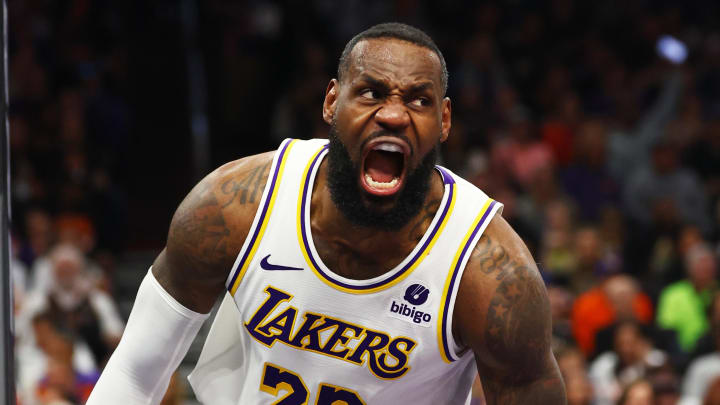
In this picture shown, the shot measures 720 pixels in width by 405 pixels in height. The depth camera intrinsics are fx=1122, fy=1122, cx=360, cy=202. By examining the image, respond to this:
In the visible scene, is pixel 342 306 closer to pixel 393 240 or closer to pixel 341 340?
pixel 341 340

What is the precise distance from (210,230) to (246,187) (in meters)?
0.14

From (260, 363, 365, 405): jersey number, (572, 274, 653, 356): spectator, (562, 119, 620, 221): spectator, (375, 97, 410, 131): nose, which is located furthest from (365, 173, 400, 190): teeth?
(562, 119, 620, 221): spectator

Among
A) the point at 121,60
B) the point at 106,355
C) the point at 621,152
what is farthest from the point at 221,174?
the point at 121,60

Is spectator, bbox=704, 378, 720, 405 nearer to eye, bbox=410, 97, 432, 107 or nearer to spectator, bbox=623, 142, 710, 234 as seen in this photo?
spectator, bbox=623, 142, 710, 234

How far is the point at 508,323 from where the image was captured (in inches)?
100

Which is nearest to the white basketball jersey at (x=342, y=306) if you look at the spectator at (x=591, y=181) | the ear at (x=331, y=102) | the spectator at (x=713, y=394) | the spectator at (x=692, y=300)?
the ear at (x=331, y=102)

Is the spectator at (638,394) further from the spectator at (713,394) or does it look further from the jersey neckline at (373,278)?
the jersey neckline at (373,278)

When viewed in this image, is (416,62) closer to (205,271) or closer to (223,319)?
(205,271)

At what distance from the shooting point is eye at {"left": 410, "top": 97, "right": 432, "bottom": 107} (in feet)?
8.33

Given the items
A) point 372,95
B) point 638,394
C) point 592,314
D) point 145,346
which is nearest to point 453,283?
point 372,95

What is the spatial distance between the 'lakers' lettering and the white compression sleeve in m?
0.23

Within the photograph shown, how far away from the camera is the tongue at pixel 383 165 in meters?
2.56

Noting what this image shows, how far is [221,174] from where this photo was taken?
2.77m

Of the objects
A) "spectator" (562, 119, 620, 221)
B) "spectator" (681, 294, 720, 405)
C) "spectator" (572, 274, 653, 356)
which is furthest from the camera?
"spectator" (562, 119, 620, 221)
